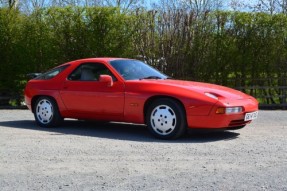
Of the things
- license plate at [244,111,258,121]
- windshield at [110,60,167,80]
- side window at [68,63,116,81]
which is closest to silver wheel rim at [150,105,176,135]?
windshield at [110,60,167,80]

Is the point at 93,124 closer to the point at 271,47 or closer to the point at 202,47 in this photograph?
the point at 202,47

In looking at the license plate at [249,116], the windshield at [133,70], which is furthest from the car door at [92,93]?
the license plate at [249,116]

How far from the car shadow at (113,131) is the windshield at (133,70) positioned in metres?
1.04

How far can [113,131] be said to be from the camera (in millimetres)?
9195

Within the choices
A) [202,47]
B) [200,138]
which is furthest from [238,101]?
[202,47]

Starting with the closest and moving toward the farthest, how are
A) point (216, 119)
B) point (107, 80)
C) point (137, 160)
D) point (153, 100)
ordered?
point (137, 160)
point (216, 119)
point (153, 100)
point (107, 80)

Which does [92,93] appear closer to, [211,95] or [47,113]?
[47,113]

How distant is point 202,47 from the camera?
1521 cm

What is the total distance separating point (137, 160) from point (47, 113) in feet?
11.8

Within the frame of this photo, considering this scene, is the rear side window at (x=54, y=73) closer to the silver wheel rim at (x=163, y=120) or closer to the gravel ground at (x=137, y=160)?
the gravel ground at (x=137, y=160)

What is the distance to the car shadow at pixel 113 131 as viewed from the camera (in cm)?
828

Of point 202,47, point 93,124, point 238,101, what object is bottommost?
point 93,124

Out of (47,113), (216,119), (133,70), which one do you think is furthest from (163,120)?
(47,113)

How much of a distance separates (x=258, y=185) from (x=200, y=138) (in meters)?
2.99
